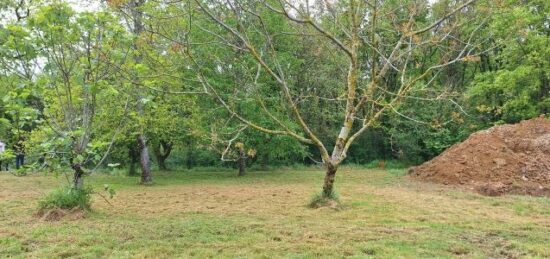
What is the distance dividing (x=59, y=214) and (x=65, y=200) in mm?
301

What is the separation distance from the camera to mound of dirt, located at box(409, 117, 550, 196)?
1127cm

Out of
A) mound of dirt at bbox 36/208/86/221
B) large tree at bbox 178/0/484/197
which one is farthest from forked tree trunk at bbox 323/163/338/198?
mound of dirt at bbox 36/208/86/221

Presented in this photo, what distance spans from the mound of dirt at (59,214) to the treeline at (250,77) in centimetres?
67

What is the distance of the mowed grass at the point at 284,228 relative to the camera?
517cm


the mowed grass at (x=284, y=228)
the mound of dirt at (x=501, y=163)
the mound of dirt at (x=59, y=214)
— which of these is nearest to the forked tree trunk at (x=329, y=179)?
the mowed grass at (x=284, y=228)

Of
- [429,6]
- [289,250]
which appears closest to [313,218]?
[289,250]

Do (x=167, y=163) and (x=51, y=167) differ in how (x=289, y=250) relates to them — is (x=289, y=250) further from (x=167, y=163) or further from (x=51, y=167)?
(x=167, y=163)

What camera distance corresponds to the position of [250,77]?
8.13m

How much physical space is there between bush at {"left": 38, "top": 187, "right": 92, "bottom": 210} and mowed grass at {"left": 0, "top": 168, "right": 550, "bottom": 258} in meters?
0.28

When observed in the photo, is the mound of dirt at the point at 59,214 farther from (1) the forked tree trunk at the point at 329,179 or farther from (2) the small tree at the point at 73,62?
(1) the forked tree trunk at the point at 329,179

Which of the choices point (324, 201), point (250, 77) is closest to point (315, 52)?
point (250, 77)

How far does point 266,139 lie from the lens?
51.5 ft

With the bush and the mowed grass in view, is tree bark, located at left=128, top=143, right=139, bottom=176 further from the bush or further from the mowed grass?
the bush

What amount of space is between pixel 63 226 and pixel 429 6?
23.6 feet
